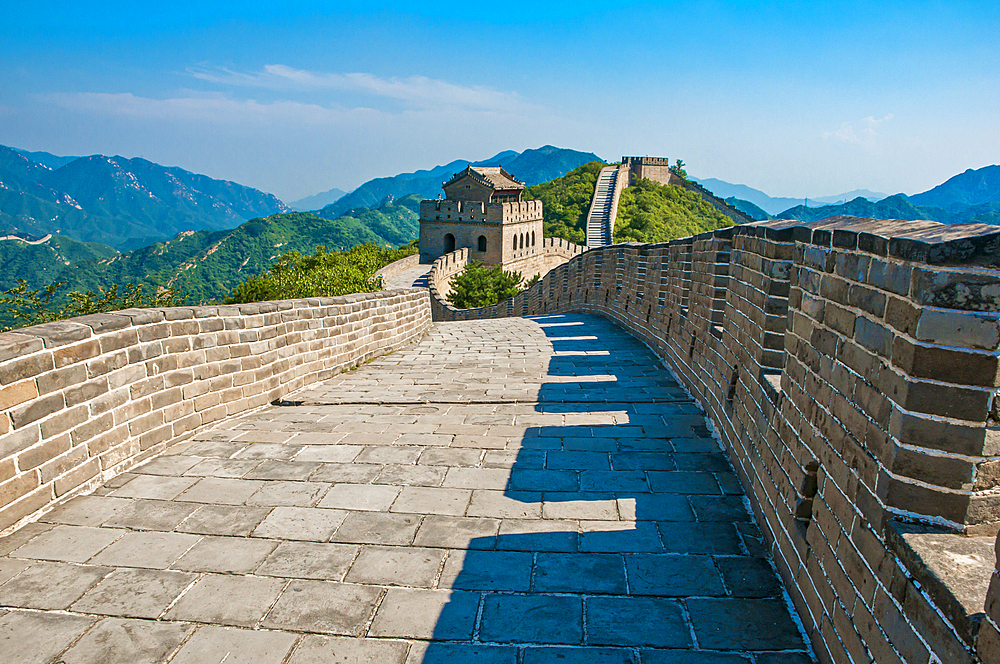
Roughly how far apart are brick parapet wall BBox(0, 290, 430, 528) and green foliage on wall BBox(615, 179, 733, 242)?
51.6 metres

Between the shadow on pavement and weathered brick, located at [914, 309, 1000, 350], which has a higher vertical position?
weathered brick, located at [914, 309, 1000, 350]

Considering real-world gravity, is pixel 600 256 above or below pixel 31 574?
above

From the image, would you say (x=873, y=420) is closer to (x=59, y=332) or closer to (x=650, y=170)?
(x=59, y=332)

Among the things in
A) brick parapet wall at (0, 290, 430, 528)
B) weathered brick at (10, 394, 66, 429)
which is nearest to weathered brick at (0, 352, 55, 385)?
brick parapet wall at (0, 290, 430, 528)

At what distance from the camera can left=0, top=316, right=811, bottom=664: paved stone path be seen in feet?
7.64

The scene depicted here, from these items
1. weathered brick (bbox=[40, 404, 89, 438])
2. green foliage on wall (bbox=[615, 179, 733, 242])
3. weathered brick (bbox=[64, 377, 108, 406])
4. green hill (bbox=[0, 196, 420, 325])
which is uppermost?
green foliage on wall (bbox=[615, 179, 733, 242])

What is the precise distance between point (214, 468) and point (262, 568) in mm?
1427

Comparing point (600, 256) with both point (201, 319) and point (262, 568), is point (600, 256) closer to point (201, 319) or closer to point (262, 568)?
point (201, 319)

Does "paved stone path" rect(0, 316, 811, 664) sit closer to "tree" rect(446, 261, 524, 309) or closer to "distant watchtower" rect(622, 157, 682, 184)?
"tree" rect(446, 261, 524, 309)

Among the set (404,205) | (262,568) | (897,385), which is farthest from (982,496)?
(404,205)

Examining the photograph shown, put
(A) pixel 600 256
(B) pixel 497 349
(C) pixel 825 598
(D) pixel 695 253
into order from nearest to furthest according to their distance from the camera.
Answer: (C) pixel 825 598, (D) pixel 695 253, (B) pixel 497 349, (A) pixel 600 256

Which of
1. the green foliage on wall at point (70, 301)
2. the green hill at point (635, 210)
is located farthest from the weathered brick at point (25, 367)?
the green hill at point (635, 210)

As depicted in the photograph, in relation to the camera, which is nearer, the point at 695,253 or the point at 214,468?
the point at 214,468

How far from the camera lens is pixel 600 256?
1210 cm
